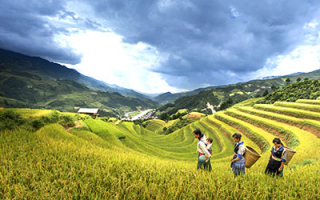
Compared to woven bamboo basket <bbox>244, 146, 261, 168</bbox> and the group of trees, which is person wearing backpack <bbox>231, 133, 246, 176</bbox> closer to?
woven bamboo basket <bbox>244, 146, 261, 168</bbox>

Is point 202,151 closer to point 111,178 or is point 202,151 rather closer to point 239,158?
point 239,158

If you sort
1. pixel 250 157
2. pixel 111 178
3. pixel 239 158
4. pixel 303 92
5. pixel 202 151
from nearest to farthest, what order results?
pixel 111 178, pixel 250 157, pixel 239 158, pixel 202 151, pixel 303 92

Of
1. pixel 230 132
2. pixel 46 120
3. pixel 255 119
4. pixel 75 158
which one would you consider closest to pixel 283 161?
pixel 75 158

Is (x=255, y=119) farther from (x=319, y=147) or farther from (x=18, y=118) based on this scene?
(x=18, y=118)

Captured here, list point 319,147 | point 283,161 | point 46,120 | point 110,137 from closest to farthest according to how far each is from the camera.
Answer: point 283,161 → point 46,120 → point 319,147 → point 110,137

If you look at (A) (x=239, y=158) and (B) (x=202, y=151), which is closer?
(A) (x=239, y=158)

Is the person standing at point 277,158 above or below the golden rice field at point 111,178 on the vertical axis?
above

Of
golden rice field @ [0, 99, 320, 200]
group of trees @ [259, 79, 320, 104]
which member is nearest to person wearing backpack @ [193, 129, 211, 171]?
golden rice field @ [0, 99, 320, 200]

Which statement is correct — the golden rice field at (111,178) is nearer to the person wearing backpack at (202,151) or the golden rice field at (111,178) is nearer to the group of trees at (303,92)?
the person wearing backpack at (202,151)

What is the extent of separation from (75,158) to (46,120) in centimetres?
755

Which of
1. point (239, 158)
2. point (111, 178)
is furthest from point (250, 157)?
point (111, 178)

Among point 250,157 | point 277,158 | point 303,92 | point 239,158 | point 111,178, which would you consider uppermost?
point 303,92

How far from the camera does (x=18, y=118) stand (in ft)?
29.1

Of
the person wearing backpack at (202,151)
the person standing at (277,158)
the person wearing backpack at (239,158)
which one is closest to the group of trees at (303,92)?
the person standing at (277,158)
